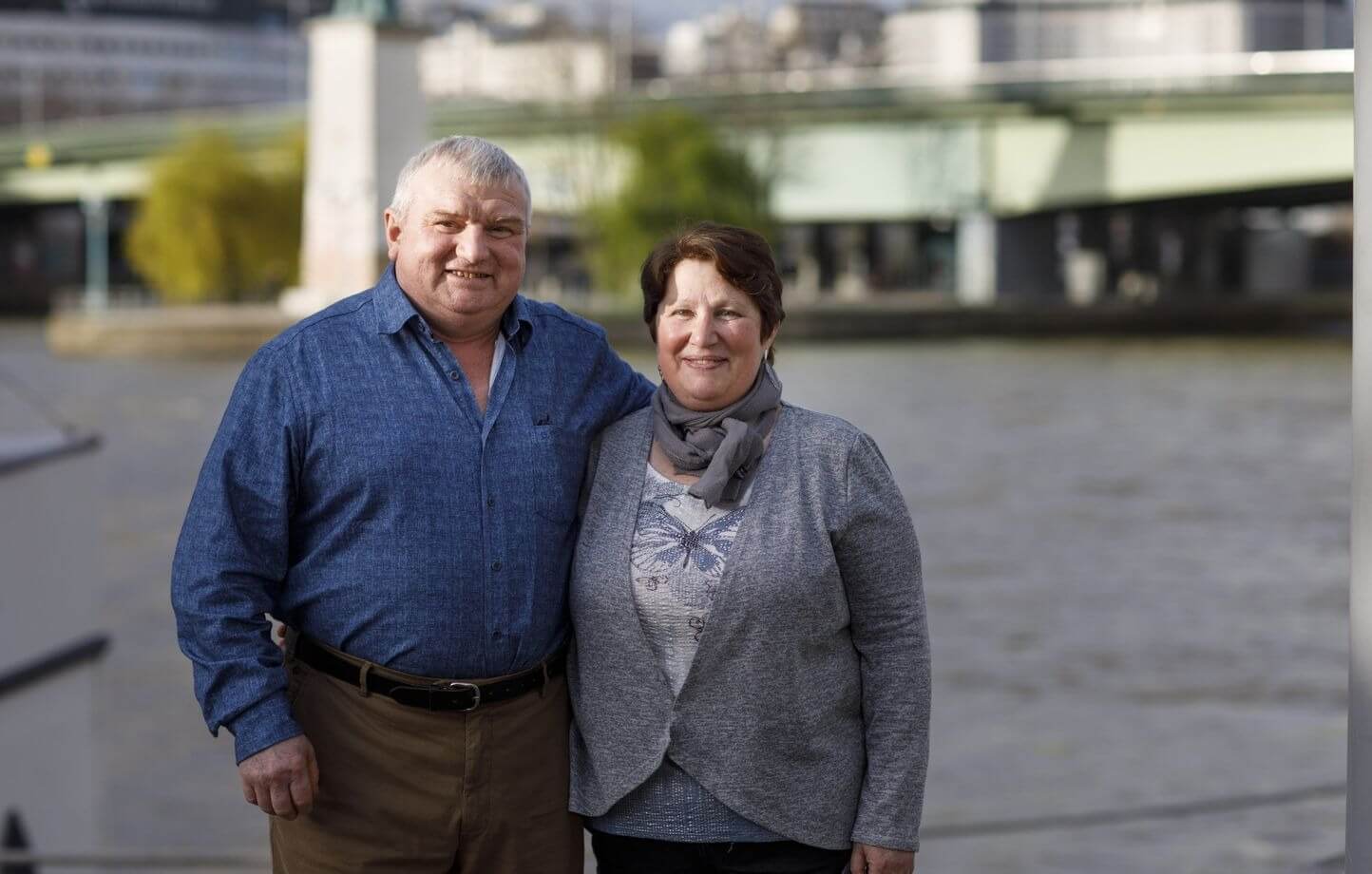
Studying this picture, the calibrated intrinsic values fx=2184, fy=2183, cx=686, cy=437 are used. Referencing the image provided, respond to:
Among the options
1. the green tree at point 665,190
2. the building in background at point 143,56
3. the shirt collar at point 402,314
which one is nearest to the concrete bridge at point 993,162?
the green tree at point 665,190

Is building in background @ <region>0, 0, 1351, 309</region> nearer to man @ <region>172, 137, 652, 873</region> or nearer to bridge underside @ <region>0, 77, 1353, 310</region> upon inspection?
bridge underside @ <region>0, 77, 1353, 310</region>

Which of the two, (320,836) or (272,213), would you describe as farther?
(272,213)

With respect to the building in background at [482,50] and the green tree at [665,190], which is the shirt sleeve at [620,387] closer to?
the green tree at [665,190]

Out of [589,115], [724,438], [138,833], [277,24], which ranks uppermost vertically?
[277,24]

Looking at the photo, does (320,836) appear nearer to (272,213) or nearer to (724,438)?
(724,438)

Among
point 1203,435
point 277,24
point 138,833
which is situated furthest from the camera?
point 277,24

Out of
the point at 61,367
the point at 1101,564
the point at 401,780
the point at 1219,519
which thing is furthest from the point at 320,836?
the point at 61,367

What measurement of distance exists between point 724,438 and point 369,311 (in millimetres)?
507

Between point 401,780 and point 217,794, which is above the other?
point 401,780

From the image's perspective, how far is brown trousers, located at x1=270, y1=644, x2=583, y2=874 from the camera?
277cm

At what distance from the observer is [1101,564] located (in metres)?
14.5

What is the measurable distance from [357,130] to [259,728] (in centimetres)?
3378

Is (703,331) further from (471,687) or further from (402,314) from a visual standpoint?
(471,687)

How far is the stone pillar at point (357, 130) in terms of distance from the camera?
3575cm
